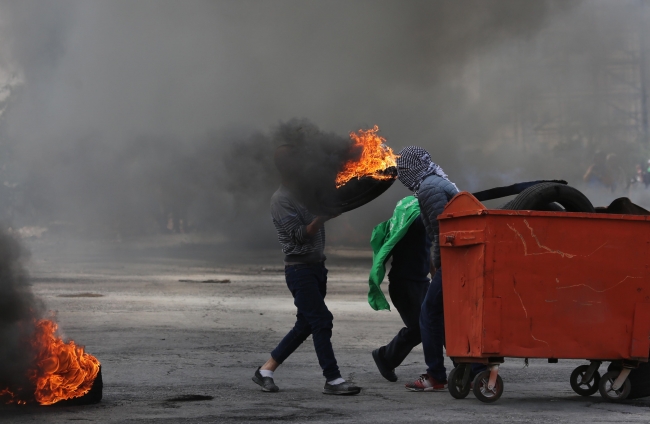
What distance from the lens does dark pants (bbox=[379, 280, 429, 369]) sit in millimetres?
6730

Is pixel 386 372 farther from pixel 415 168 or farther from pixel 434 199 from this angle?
pixel 415 168

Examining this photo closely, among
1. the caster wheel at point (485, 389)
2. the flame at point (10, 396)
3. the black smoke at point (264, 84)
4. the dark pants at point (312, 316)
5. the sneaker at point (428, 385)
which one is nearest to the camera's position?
the flame at point (10, 396)

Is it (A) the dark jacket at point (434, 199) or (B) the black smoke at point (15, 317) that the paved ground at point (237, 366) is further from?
(A) the dark jacket at point (434, 199)

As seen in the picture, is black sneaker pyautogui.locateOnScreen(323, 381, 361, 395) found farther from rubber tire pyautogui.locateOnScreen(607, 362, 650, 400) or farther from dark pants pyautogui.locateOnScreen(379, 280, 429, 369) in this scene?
rubber tire pyautogui.locateOnScreen(607, 362, 650, 400)

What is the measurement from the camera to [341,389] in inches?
233

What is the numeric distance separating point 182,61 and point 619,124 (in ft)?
48.0

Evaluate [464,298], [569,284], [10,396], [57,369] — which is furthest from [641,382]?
[10,396]

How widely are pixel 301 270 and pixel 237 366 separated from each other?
5.25 feet

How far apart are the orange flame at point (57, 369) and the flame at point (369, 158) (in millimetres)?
2327

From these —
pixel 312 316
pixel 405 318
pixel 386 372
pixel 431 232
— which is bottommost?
pixel 386 372

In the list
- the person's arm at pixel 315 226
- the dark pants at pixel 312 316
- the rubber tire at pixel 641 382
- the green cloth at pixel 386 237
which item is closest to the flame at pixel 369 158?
the green cloth at pixel 386 237

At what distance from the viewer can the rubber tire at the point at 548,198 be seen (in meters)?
5.66

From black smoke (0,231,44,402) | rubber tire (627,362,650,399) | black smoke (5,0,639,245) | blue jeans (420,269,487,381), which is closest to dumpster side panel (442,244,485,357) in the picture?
blue jeans (420,269,487,381)

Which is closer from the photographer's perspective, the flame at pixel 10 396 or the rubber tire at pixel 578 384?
the flame at pixel 10 396
